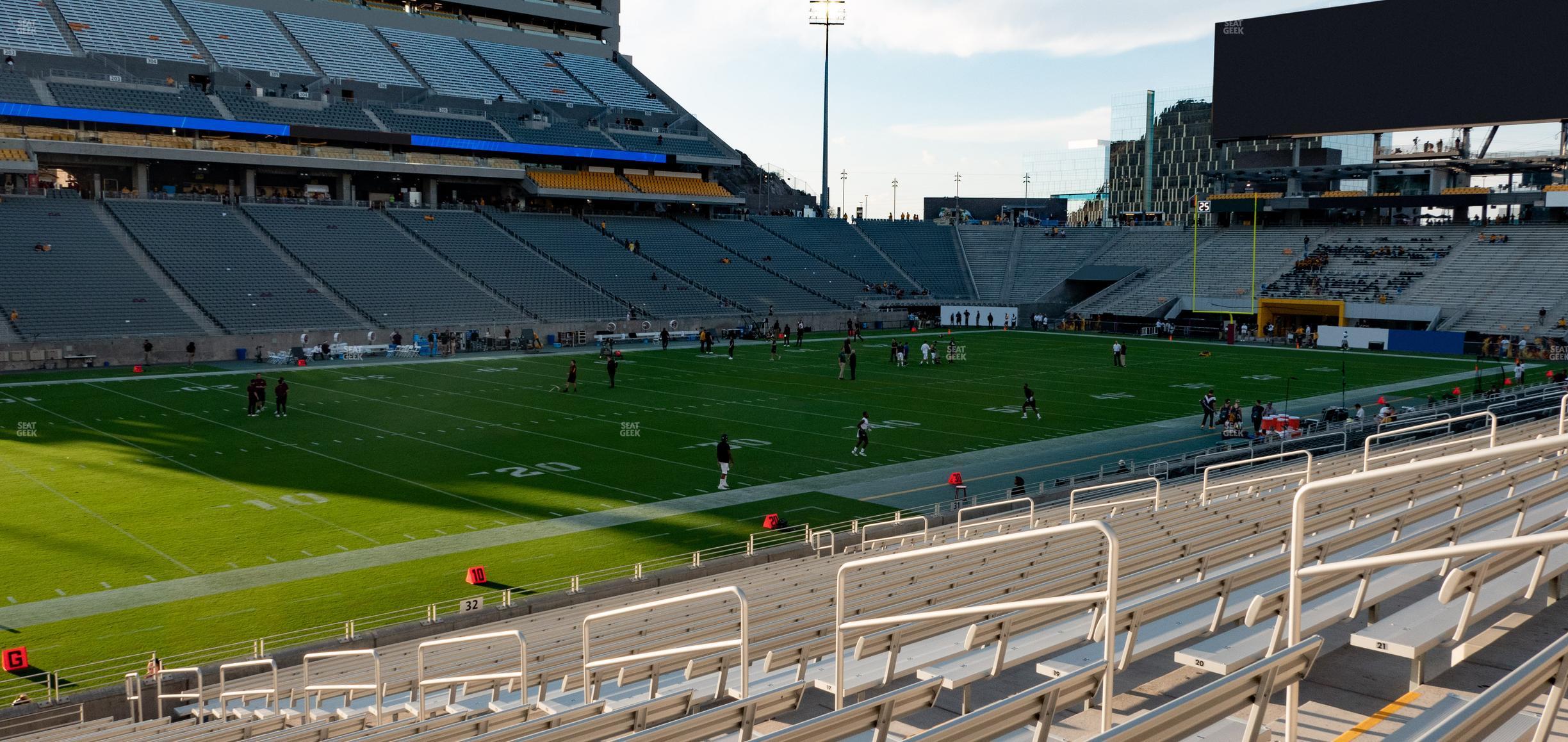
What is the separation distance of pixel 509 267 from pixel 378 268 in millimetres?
6294

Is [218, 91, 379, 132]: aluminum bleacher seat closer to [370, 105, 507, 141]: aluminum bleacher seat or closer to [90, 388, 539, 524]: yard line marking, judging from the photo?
[370, 105, 507, 141]: aluminum bleacher seat

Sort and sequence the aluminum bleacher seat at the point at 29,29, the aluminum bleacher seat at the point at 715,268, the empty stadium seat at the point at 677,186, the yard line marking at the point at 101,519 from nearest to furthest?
1. the yard line marking at the point at 101,519
2. the aluminum bleacher seat at the point at 29,29
3. the aluminum bleacher seat at the point at 715,268
4. the empty stadium seat at the point at 677,186

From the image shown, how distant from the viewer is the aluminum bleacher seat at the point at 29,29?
177 ft

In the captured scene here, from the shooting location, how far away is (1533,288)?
5250 centimetres

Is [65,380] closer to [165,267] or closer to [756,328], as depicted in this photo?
[165,267]

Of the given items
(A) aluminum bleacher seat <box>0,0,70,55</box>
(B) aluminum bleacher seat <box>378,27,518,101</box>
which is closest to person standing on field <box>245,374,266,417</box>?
(A) aluminum bleacher seat <box>0,0,70,55</box>

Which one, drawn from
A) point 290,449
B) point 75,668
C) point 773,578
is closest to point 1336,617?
point 773,578

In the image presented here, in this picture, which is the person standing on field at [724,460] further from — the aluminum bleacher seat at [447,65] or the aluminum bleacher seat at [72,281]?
the aluminum bleacher seat at [447,65]

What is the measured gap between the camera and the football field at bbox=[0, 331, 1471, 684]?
50.8 feet

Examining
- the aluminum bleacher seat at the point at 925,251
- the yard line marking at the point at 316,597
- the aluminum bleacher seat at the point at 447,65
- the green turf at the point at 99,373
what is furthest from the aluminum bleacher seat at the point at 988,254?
the yard line marking at the point at 316,597

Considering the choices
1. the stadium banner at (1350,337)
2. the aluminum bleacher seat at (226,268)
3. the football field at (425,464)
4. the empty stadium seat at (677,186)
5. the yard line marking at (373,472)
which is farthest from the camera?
the empty stadium seat at (677,186)

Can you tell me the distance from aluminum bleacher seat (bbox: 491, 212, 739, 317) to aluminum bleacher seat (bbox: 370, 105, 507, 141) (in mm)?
4935

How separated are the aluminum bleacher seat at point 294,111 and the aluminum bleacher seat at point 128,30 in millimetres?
3966

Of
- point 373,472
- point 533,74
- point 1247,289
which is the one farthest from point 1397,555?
point 533,74
